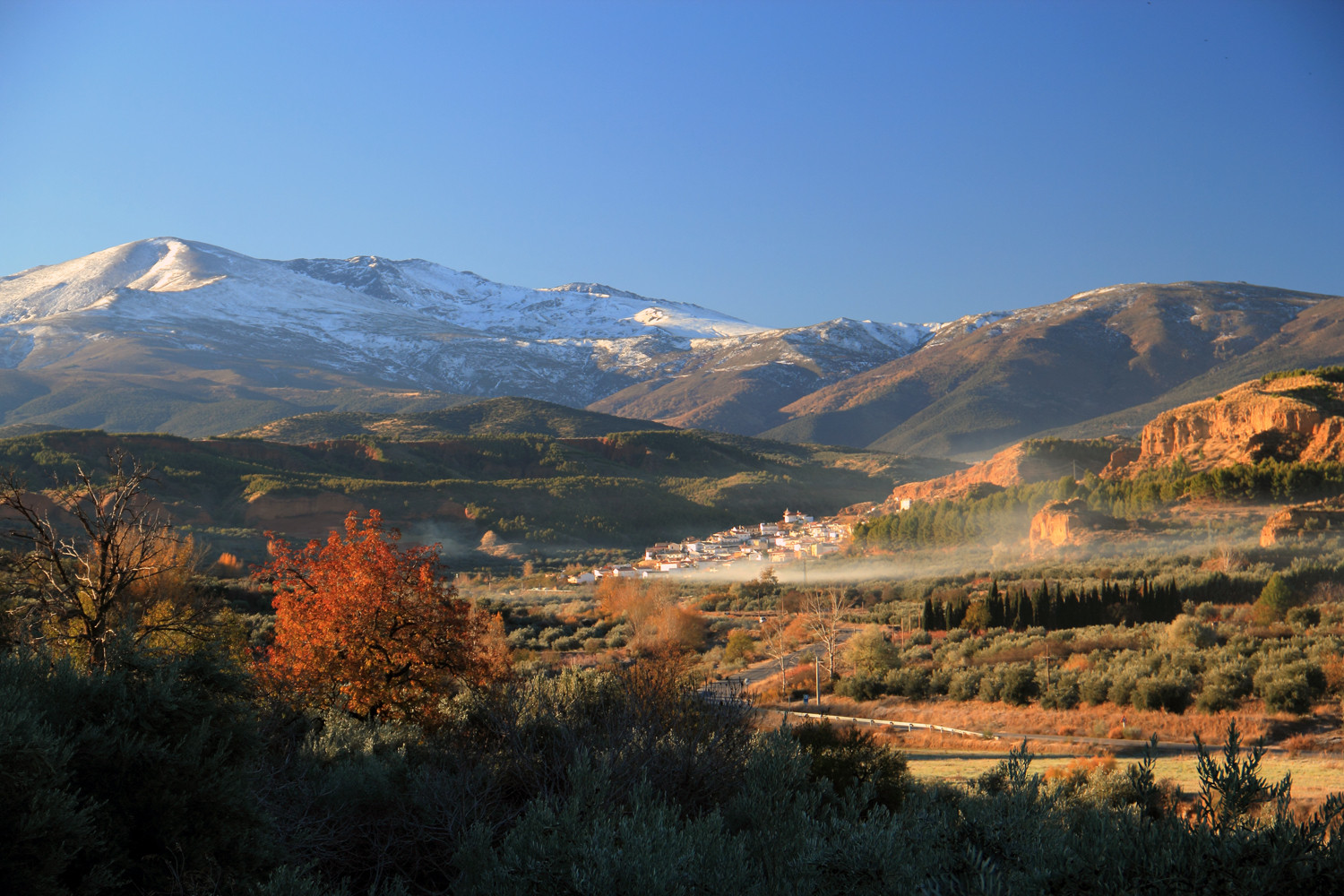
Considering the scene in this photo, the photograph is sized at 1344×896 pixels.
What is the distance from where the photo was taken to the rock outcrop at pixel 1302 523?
36.1 m

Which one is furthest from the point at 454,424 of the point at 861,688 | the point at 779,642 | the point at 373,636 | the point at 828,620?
the point at 373,636

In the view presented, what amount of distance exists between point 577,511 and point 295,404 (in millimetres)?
102625

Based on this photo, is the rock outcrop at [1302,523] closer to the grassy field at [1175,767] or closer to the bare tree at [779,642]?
the bare tree at [779,642]

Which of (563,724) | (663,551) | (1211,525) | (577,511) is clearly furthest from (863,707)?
(577,511)

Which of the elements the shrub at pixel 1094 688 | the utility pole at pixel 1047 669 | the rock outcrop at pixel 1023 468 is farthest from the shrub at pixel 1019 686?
the rock outcrop at pixel 1023 468

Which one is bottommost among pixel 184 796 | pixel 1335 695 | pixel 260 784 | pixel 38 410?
pixel 1335 695

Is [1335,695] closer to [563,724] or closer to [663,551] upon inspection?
[563,724]

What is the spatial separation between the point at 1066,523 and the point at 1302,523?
1030cm

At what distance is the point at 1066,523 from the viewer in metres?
45.0

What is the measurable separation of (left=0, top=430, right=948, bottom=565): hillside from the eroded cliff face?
1575 inches

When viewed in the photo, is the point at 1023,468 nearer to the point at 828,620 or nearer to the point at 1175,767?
the point at 828,620

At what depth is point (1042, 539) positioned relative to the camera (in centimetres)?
4653

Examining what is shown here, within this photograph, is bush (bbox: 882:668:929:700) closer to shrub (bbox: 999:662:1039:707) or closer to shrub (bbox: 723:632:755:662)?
shrub (bbox: 999:662:1039:707)

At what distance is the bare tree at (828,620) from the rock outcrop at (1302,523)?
1727cm
